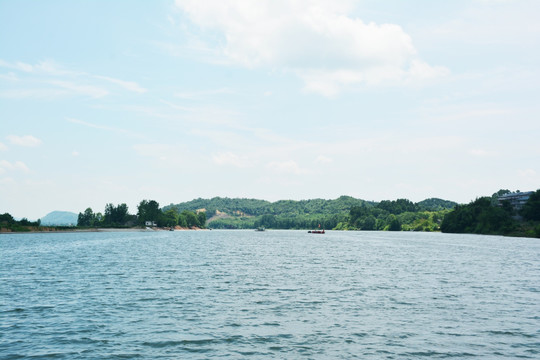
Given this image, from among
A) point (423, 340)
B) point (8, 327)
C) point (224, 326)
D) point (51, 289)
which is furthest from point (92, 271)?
point (423, 340)

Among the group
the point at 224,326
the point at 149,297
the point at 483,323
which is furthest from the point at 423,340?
the point at 149,297

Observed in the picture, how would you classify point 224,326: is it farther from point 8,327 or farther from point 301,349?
point 8,327

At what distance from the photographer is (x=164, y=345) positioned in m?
30.9

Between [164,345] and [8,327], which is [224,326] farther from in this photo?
[8,327]

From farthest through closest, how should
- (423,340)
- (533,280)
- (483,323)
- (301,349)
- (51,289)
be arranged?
(533,280) → (51,289) → (483,323) → (423,340) → (301,349)

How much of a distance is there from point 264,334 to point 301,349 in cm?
486

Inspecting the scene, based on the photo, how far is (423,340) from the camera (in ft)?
106

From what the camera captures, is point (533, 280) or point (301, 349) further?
point (533, 280)

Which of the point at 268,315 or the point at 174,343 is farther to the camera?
the point at 268,315

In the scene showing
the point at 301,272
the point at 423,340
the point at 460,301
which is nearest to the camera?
the point at 423,340

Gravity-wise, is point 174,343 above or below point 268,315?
below

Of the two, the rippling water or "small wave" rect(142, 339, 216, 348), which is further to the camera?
"small wave" rect(142, 339, 216, 348)

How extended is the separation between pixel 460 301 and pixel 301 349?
27.2 m

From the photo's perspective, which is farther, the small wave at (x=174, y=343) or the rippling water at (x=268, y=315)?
the small wave at (x=174, y=343)
